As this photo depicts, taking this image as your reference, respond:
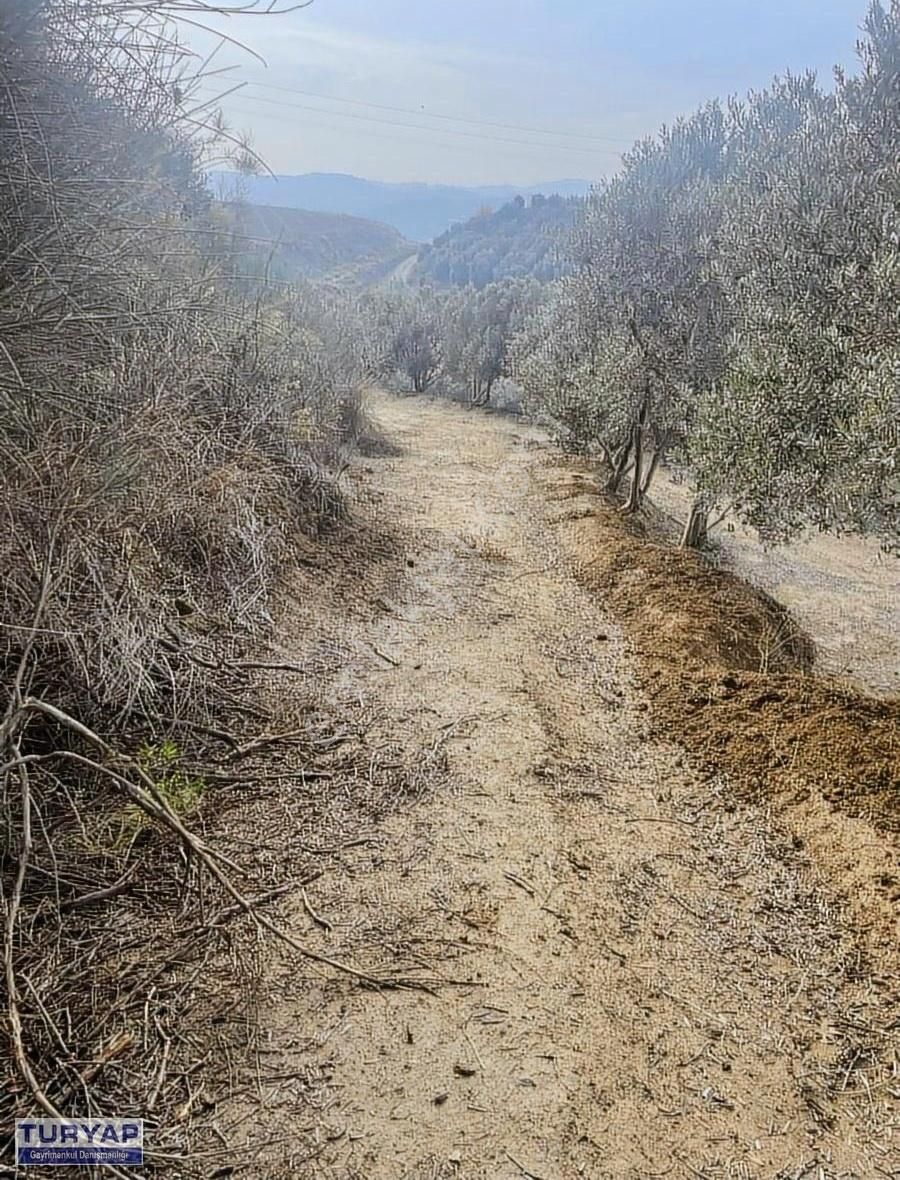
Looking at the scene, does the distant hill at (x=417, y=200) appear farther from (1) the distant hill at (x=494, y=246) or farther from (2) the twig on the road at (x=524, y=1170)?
(2) the twig on the road at (x=524, y=1170)

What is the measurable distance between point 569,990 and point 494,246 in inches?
1874

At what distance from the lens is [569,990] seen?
288 cm

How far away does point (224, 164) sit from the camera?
463 centimetres

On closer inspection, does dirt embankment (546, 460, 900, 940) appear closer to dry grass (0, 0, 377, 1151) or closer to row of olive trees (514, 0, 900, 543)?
row of olive trees (514, 0, 900, 543)

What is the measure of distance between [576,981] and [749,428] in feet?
13.5

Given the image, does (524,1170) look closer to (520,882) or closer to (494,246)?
(520,882)

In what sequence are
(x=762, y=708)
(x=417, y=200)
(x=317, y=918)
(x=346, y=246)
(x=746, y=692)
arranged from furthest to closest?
(x=417, y=200)
(x=346, y=246)
(x=746, y=692)
(x=762, y=708)
(x=317, y=918)

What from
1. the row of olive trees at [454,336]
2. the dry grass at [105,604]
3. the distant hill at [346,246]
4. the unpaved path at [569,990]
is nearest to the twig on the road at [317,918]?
the unpaved path at [569,990]

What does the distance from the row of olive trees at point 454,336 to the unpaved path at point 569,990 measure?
17.7 meters

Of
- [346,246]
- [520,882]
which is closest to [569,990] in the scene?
[520,882]

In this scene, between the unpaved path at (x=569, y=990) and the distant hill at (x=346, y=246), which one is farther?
the distant hill at (x=346, y=246)

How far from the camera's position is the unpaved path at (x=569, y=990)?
2.34m

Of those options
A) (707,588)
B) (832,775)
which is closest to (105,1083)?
(832,775)

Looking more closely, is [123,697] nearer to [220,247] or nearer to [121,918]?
[121,918]
